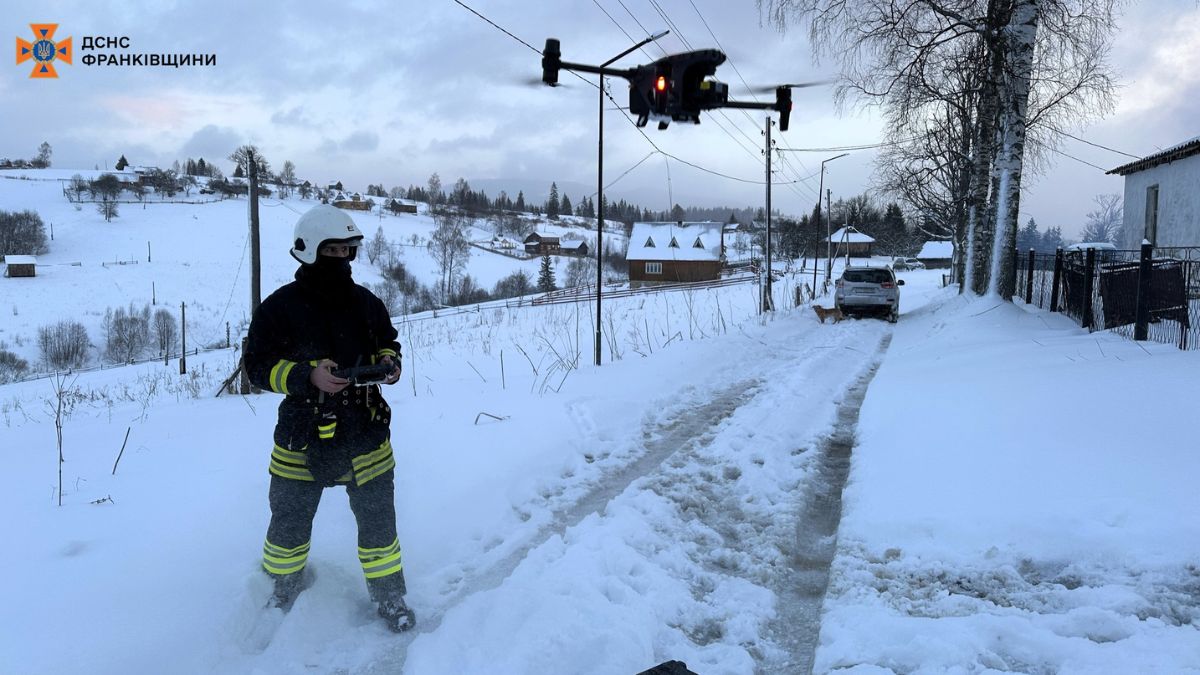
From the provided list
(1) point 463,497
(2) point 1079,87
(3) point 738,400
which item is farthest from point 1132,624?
(2) point 1079,87

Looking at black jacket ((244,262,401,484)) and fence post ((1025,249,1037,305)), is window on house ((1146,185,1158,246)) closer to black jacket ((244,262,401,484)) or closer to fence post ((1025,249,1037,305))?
fence post ((1025,249,1037,305))

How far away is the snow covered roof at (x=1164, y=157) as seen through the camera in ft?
64.4

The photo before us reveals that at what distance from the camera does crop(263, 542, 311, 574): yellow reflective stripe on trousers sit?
3.19m

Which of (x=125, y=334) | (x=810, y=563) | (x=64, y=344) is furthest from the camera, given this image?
(x=125, y=334)

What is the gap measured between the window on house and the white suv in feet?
36.8

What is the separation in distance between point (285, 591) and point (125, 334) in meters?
55.3

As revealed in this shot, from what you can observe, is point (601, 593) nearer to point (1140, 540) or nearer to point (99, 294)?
point (1140, 540)

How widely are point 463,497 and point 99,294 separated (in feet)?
223

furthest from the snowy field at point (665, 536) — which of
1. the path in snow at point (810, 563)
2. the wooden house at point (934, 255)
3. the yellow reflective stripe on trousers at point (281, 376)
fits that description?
the wooden house at point (934, 255)

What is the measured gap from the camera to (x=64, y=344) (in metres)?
44.5

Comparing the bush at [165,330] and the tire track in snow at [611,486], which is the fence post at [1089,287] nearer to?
the tire track in snow at [611,486]

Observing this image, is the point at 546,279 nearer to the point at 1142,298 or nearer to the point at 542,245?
the point at 542,245

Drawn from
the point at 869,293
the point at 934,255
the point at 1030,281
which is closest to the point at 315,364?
the point at 869,293

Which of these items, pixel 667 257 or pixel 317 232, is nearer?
pixel 317 232
